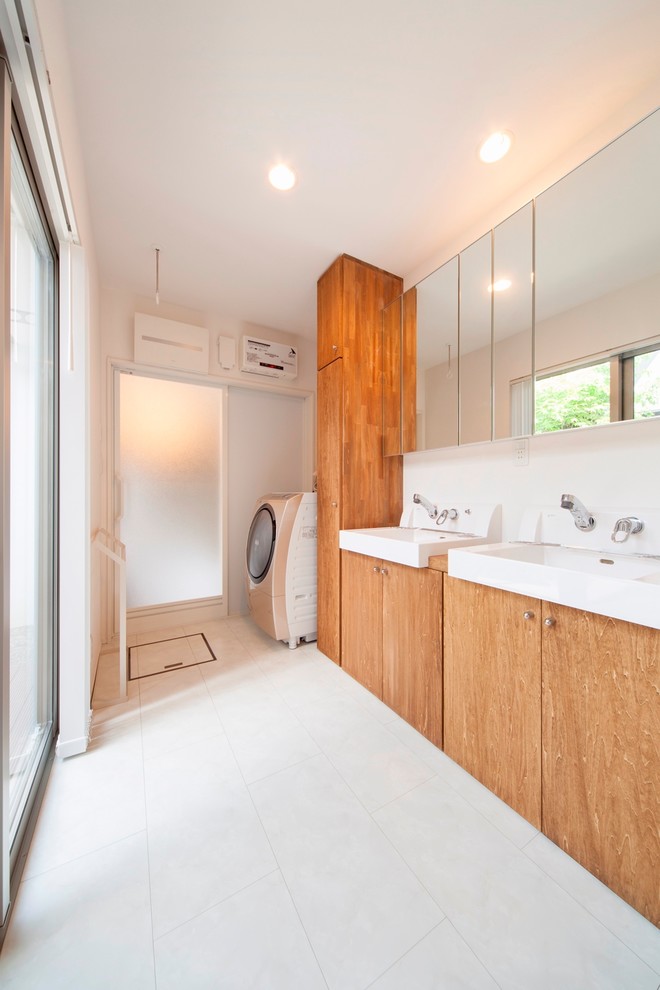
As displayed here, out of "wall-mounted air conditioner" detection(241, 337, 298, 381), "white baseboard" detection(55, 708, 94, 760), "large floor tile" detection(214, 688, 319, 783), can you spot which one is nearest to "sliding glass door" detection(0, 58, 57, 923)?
"white baseboard" detection(55, 708, 94, 760)

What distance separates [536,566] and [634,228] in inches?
51.4

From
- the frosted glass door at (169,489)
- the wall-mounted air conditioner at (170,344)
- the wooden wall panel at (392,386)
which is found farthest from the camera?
the frosted glass door at (169,489)

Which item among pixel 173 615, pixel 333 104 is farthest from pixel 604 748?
pixel 173 615

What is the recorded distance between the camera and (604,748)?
0.93 meters

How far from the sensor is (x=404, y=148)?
1.51 metres

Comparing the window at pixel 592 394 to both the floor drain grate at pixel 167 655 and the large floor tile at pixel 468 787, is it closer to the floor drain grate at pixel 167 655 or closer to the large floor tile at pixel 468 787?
the large floor tile at pixel 468 787

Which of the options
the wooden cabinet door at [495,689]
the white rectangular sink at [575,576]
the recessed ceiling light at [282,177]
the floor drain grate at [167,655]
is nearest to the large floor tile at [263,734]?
the floor drain grate at [167,655]

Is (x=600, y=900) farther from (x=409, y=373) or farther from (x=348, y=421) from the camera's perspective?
(x=409, y=373)

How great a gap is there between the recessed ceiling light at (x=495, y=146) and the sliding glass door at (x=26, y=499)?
66.0 inches

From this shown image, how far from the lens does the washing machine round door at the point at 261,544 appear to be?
2.47 meters

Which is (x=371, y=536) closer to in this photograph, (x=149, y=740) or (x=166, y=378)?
(x=149, y=740)

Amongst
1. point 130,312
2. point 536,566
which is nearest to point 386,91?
point 536,566

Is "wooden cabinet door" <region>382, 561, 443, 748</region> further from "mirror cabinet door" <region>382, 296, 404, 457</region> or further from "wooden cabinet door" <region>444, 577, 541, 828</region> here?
"mirror cabinet door" <region>382, 296, 404, 457</region>

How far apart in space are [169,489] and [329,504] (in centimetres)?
Result: 140
